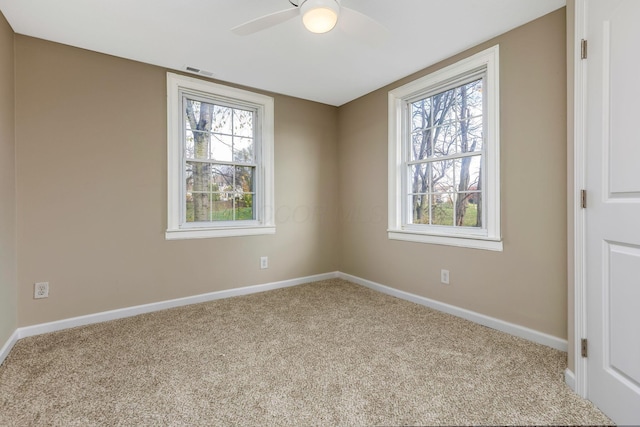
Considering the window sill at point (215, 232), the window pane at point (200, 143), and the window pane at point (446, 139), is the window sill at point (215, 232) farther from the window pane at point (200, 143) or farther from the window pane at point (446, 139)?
the window pane at point (446, 139)

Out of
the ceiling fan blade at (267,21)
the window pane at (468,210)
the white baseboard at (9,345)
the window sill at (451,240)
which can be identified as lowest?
the white baseboard at (9,345)

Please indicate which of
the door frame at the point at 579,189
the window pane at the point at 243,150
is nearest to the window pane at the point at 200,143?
the window pane at the point at 243,150

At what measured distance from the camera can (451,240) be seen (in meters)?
2.75

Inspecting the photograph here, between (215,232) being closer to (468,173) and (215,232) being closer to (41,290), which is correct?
(41,290)

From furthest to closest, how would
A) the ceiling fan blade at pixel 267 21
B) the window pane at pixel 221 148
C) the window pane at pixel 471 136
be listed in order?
the window pane at pixel 221 148 < the window pane at pixel 471 136 < the ceiling fan blade at pixel 267 21

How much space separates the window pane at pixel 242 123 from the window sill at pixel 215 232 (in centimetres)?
107

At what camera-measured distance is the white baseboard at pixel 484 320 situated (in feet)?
6.91

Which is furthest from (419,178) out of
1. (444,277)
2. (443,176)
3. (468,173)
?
(444,277)

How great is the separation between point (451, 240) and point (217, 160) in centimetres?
248

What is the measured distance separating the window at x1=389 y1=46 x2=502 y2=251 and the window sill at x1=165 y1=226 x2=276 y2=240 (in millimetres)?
1453

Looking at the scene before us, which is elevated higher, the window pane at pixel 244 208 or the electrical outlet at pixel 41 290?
the window pane at pixel 244 208

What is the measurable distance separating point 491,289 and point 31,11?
3900mm

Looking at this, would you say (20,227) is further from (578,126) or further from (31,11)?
(578,126)

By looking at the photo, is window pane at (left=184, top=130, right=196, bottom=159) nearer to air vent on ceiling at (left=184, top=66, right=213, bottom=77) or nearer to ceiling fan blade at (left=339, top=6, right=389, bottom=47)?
air vent on ceiling at (left=184, top=66, right=213, bottom=77)
